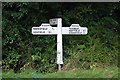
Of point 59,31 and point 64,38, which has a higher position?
point 59,31

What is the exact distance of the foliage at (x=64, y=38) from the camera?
8.08 meters

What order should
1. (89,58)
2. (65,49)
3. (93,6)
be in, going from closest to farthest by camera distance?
(89,58)
(65,49)
(93,6)

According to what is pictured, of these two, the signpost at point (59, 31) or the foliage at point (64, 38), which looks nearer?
the signpost at point (59, 31)

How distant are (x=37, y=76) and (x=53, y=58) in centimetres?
200

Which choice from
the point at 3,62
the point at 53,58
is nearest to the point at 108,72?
the point at 53,58

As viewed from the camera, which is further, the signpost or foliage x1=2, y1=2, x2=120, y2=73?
foliage x1=2, y1=2, x2=120, y2=73

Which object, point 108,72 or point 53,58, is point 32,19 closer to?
point 53,58

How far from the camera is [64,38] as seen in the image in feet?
28.8

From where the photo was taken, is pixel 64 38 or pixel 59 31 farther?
pixel 64 38

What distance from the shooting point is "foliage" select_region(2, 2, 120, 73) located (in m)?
8.08

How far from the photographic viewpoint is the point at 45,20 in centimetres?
888

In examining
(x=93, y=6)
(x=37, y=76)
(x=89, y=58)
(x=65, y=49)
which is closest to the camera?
(x=37, y=76)

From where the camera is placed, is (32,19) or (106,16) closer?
(32,19)

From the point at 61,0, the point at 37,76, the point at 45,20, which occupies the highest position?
the point at 61,0
